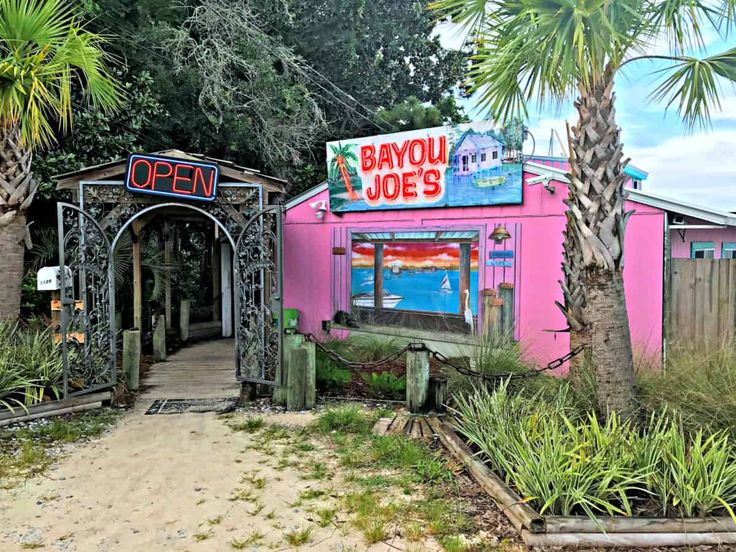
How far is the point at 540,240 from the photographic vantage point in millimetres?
7656

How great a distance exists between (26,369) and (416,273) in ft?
19.0

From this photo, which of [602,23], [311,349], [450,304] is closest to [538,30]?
[602,23]

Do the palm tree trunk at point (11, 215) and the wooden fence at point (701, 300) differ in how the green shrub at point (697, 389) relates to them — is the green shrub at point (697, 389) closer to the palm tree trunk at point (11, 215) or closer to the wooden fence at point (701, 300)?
the wooden fence at point (701, 300)

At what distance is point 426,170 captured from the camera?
8734 mm

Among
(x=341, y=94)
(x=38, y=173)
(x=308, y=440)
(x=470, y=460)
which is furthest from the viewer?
(x=341, y=94)

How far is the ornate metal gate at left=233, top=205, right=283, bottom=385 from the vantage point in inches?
254

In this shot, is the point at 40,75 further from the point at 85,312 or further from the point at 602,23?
the point at 602,23

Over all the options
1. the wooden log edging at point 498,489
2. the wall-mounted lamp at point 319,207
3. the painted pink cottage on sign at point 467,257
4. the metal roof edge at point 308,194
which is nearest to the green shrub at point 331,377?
the wooden log edging at point 498,489

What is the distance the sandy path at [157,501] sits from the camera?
11.0 feet

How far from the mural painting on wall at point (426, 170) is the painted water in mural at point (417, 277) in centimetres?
76

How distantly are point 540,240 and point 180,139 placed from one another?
7.83m

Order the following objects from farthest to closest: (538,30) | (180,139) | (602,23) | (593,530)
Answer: (180,139) < (538,30) < (602,23) < (593,530)

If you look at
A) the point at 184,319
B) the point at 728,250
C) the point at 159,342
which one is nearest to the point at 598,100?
the point at 728,250

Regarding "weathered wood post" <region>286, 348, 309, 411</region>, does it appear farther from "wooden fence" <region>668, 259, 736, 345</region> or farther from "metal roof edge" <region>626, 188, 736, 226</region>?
"wooden fence" <region>668, 259, 736, 345</region>
